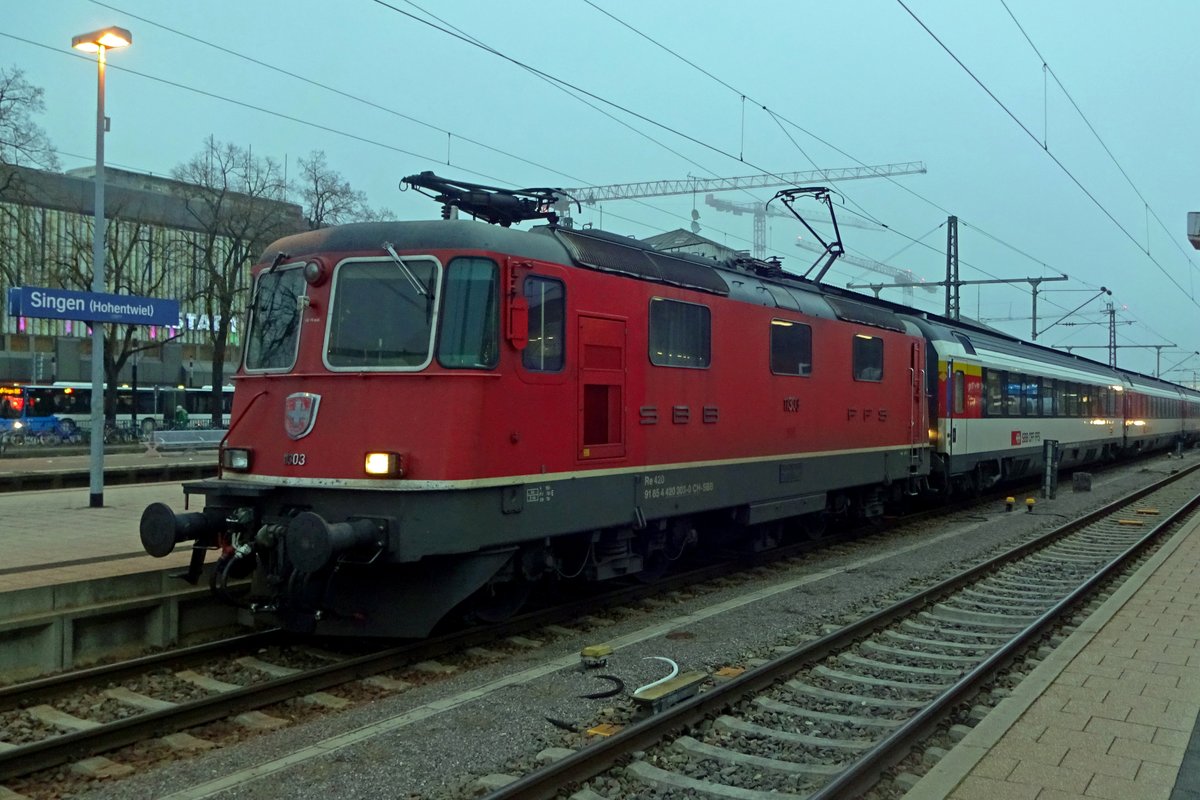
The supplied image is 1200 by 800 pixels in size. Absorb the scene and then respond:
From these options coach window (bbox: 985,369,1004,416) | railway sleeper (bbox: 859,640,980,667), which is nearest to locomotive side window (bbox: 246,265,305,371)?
railway sleeper (bbox: 859,640,980,667)

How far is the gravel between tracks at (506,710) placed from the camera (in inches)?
205

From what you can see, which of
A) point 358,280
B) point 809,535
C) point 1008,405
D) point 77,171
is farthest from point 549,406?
point 77,171

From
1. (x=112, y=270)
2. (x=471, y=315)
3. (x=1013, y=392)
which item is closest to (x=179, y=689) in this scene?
(x=471, y=315)

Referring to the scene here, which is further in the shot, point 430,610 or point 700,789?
point 430,610

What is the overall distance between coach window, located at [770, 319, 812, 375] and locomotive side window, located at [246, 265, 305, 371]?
5646 mm

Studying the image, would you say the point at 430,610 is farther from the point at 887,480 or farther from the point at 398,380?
the point at 887,480

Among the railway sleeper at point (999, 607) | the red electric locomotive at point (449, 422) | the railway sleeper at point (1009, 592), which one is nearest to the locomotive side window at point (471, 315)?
the red electric locomotive at point (449, 422)

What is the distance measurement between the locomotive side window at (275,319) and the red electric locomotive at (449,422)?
2cm

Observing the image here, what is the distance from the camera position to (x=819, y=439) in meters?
12.4

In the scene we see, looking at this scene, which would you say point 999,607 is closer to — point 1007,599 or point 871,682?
point 1007,599

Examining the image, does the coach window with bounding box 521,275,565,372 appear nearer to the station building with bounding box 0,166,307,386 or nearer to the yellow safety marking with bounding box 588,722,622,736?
the yellow safety marking with bounding box 588,722,622,736

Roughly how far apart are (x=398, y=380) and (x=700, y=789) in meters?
3.67

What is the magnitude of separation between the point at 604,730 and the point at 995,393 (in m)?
15.9

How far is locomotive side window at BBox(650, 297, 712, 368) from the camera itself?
927cm
